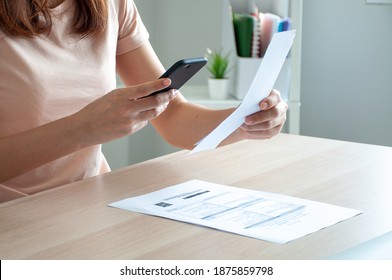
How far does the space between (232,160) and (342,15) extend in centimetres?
178

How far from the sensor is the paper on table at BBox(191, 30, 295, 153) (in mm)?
1570

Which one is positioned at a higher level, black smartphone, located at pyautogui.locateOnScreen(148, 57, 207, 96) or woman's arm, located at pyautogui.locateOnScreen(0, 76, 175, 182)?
black smartphone, located at pyautogui.locateOnScreen(148, 57, 207, 96)

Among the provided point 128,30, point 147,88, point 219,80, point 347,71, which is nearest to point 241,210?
point 147,88

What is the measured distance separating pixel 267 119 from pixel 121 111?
36 centimetres

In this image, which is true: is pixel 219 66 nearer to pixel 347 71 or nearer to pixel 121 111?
pixel 347 71

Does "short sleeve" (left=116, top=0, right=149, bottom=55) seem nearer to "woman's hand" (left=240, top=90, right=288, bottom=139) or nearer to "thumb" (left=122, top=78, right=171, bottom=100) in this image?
"woman's hand" (left=240, top=90, right=288, bottom=139)

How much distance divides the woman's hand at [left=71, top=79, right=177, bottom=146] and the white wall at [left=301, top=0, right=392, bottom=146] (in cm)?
200

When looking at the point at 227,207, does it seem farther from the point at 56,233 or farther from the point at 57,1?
the point at 57,1

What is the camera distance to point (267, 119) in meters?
1.75

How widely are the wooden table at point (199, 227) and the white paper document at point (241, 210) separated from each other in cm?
2

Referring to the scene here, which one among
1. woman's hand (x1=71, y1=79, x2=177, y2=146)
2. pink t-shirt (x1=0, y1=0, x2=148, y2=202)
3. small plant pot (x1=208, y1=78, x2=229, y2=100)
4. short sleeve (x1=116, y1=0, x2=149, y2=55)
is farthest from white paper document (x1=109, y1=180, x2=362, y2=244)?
small plant pot (x1=208, y1=78, x2=229, y2=100)

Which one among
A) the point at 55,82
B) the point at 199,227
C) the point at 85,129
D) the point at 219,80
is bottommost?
the point at 199,227

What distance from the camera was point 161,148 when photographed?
3.66 m
